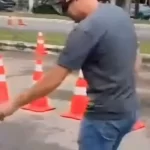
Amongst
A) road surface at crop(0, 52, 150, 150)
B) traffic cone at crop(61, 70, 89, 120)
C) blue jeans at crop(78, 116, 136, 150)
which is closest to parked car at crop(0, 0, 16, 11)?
road surface at crop(0, 52, 150, 150)

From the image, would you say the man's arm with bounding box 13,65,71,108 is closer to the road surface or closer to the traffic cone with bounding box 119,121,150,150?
the road surface

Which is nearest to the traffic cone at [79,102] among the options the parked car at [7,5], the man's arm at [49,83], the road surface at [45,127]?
the road surface at [45,127]

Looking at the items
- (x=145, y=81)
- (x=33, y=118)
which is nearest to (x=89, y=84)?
(x=33, y=118)

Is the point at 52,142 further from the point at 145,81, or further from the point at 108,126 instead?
the point at 145,81

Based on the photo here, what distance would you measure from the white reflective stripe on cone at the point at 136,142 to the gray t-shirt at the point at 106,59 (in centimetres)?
321

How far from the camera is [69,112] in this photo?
8.27m

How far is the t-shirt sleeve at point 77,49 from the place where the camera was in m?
3.37

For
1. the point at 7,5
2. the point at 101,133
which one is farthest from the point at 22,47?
the point at 7,5

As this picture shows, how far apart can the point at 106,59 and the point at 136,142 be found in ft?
12.1

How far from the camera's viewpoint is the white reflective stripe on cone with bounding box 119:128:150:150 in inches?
269

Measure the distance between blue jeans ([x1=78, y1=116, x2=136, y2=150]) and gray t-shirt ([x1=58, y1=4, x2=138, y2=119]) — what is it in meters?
0.04

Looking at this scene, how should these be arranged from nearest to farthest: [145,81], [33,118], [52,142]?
[52,142] < [33,118] < [145,81]

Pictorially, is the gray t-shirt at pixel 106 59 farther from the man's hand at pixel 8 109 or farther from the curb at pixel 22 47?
the curb at pixel 22 47

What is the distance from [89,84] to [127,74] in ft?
0.81
